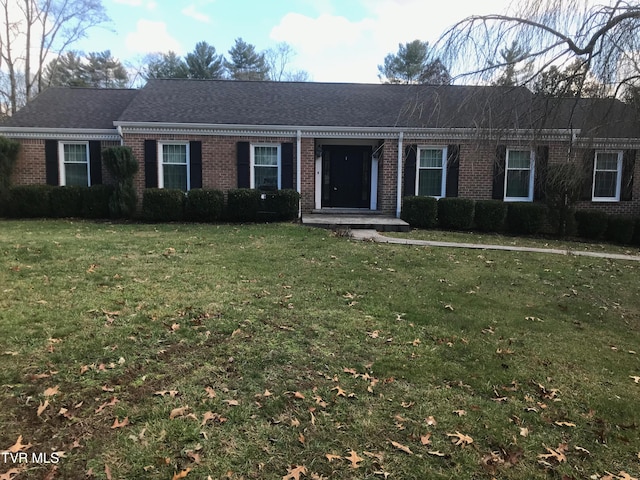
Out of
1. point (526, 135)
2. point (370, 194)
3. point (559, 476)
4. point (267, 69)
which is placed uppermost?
point (267, 69)

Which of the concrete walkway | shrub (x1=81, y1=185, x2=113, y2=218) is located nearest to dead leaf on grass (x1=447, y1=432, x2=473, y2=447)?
the concrete walkway

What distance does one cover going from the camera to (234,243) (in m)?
9.25

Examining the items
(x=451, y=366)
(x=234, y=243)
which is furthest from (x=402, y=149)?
(x=451, y=366)

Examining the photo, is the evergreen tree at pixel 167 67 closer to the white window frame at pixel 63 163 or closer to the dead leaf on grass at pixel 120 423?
the white window frame at pixel 63 163

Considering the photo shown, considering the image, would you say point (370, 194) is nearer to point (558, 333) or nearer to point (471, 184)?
point (471, 184)

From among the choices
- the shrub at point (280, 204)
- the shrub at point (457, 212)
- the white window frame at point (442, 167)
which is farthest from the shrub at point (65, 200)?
the shrub at point (457, 212)

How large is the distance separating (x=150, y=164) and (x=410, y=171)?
7939 mm

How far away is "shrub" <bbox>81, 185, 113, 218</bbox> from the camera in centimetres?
1310

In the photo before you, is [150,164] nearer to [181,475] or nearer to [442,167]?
[442,167]

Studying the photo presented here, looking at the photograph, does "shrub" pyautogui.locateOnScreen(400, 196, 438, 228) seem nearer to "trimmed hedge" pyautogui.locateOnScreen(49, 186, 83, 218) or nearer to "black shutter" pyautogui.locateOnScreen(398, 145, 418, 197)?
"black shutter" pyautogui.locateOnScreen(398, 145, 418, 197)

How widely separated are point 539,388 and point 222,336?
2.85 metres

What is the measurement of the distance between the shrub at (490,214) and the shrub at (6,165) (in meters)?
13.4

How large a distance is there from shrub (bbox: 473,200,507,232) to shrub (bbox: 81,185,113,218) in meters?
10.6

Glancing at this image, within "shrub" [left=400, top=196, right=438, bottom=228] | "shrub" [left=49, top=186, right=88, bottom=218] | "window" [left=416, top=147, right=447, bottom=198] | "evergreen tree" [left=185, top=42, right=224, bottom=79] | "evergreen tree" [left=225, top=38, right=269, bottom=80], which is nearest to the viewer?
"shrub" [left=49, top=186, right=88, bottom=218]
